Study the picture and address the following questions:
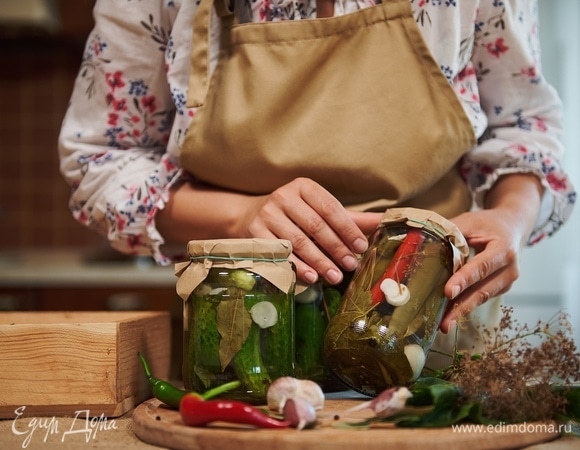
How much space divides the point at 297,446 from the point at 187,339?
22cm

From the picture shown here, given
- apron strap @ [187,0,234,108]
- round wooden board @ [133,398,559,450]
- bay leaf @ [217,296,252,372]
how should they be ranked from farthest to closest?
apron strap @ [187,0,234,108]
bay leaf @ [217,296,252,372]
round wooden board @ [133,398,559,450]

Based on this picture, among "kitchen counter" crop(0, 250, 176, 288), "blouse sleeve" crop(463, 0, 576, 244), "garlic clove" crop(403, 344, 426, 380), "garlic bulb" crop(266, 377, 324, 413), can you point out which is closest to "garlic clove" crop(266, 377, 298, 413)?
"garlic bulb" crop(266, 377, 324, 413)

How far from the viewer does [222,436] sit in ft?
2.29

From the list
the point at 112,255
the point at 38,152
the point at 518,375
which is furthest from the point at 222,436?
the point at 38,152

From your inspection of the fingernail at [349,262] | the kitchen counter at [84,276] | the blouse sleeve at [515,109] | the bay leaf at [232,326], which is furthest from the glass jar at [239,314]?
the kitchen counter at [84,276]

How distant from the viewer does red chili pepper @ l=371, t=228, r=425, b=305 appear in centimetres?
83

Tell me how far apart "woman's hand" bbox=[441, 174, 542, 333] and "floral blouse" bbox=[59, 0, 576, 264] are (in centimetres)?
3

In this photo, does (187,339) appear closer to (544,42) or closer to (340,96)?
(340,96)

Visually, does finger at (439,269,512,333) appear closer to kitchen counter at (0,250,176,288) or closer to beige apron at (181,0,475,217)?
beige apron at (181,0,475,217)

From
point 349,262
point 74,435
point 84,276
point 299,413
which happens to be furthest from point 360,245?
point 84,276

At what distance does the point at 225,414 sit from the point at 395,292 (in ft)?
0.72

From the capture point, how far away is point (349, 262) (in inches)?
36.1

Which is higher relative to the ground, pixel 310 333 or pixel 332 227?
pixel 332 227

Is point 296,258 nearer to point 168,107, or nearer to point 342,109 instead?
point 342,109
